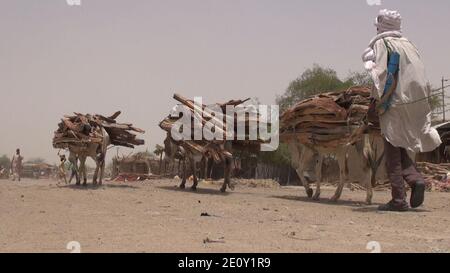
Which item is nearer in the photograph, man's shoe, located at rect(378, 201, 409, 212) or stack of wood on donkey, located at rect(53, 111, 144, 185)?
man's shoe, located at rect(378, 201, 409, 212)

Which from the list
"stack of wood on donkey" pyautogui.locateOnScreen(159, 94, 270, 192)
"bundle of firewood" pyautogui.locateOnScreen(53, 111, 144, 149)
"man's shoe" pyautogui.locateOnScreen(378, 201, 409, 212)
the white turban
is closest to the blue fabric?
the white turban

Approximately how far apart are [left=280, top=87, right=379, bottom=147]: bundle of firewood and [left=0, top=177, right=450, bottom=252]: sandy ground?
1583 mm

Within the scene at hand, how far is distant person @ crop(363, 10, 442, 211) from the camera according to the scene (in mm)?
8273

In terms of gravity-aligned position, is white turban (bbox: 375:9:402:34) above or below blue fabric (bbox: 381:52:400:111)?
above

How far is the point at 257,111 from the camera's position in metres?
12.9

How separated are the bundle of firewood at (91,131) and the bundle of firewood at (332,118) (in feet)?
18.1

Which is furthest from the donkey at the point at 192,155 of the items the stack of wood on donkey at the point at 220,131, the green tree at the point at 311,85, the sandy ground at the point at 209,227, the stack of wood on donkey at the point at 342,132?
the green tree at the point at 311,85

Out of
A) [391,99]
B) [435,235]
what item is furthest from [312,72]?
[435,235]

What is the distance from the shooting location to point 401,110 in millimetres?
8352

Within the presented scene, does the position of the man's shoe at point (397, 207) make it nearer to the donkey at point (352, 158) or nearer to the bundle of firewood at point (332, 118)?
the bundle of firewood at point (332, 118)

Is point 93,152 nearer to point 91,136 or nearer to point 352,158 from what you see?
point 91,136

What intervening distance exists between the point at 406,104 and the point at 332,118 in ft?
6.97

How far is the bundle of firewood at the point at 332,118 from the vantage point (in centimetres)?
976

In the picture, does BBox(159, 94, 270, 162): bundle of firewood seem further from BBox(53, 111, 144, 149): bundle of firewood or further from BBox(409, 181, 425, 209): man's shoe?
BBox(409, 181, 425, 209): man's shoe
